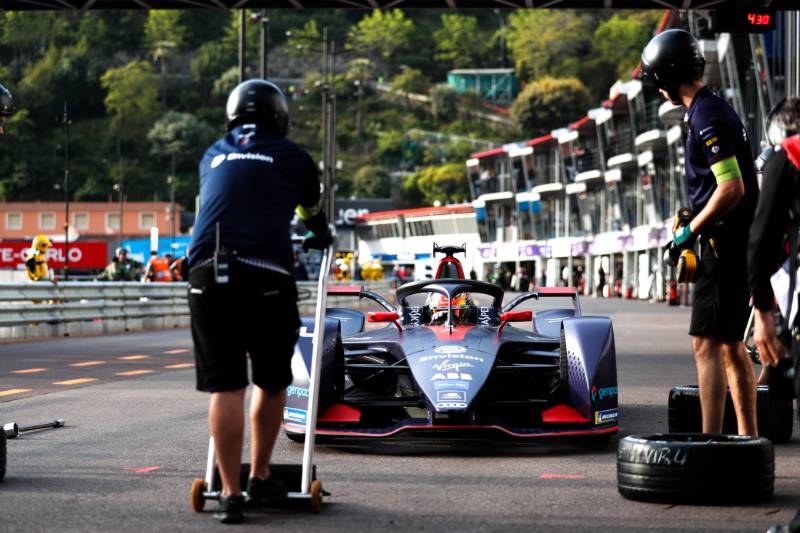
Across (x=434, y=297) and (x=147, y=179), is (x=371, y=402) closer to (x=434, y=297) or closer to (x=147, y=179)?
(x=434, y=297)

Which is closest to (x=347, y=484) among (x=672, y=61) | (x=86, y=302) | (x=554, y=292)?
(x=672, y=61)

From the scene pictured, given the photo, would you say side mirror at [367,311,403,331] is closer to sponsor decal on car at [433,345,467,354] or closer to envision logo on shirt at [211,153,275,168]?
sponsor decal on car at [433,345,467,354]

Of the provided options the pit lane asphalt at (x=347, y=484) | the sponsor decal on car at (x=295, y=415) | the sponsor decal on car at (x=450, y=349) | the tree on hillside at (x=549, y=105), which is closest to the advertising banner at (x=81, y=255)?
the pit lane asphalt at (x=347, y=484)

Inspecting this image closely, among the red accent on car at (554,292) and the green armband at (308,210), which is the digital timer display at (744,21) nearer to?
the red accent on car at (554,292)

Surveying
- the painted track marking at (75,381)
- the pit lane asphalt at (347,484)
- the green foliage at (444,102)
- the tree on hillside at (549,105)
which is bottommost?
the painted track marking at (75,381)

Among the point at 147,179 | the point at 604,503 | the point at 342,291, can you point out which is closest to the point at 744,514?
the point at 604,503

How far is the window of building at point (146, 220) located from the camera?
140 metres

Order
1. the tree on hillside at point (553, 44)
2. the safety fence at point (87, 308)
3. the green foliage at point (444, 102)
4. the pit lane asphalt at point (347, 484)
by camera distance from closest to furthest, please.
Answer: the pit lane asphalt at point (347, 484)
the safety fence at point (87, 308)
the tree on hillside at point (553, 44)
the green foliage at point (444, 102)

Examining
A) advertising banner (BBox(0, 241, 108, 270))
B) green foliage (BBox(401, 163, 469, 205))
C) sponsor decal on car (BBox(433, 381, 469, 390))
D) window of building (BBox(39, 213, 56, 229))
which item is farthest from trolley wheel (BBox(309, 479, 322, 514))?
green foliage (BBox(401, 163, 469, 205))

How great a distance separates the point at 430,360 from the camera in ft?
26.2

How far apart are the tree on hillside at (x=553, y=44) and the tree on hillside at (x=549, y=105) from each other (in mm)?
18030

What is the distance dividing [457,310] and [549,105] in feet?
499

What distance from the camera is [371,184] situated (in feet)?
576

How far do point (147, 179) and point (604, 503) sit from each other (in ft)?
563
